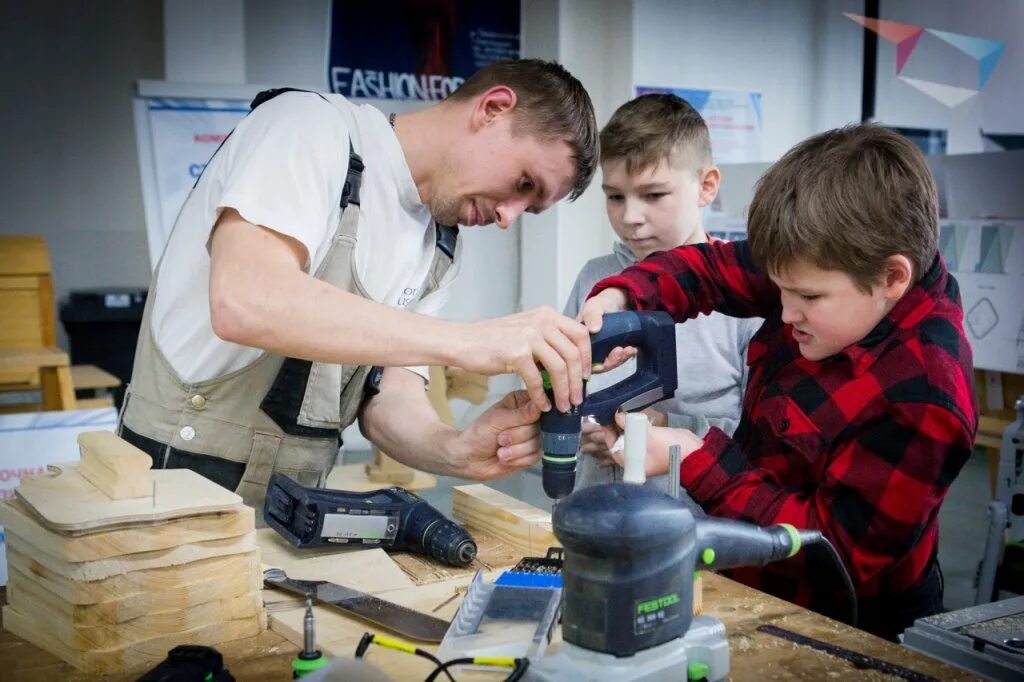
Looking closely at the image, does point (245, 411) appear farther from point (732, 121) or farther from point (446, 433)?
point (732, 121)

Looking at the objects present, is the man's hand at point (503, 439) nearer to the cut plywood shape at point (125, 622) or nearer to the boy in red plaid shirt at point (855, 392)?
the boy in red plaid shirt at point (855, 392)

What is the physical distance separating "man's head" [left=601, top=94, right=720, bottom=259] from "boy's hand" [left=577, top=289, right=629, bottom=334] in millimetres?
579

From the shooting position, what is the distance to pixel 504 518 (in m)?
1.67

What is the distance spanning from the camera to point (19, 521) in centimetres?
133

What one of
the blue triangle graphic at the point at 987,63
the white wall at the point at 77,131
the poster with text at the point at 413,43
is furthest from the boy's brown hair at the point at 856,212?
the white wall at the point at 77,131

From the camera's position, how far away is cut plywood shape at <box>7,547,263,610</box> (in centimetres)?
121

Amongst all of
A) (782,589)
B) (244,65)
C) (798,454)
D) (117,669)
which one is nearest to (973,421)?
(798,454)

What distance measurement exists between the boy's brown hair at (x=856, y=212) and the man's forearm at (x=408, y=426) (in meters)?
0.73

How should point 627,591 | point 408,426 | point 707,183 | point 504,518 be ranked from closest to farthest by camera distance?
point 627,591, point 504,518, point 408,426, point 707,183

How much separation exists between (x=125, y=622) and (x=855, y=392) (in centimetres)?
112

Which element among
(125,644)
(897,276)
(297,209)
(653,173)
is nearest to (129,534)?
(125,644)

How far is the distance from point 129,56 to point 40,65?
496 millimetres

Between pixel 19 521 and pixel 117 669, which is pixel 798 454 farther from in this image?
pixel 19 521

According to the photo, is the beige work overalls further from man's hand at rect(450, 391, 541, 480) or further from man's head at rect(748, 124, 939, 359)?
man's head at rect(748, 124, 939, 359)
